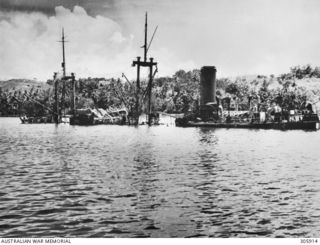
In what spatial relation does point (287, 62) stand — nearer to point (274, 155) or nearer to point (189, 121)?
point (274, 155)

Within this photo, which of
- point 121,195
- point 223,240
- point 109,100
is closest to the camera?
point 223,240

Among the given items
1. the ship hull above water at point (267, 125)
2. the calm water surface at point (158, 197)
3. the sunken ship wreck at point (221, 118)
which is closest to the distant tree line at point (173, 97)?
the sunken ship wreck at point (221, 118)

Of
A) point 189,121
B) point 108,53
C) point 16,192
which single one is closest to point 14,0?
point 108,53

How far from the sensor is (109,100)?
88.4m

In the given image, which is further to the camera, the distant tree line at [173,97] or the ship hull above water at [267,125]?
the distant tree line at [173,97]

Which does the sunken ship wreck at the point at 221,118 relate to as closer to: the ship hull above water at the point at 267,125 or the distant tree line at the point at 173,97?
the ship hull above water at the point at 267,125

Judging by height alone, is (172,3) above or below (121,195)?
above

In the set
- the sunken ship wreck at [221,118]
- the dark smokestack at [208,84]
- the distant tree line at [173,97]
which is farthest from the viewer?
the distant tree line at [173,97]

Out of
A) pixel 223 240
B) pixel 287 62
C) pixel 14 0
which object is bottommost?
pixel 223 240

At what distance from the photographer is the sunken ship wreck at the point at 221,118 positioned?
5119 centimetres

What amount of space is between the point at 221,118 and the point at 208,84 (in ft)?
15.1

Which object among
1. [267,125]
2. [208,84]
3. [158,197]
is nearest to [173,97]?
[208,84]

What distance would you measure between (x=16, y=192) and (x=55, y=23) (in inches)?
198

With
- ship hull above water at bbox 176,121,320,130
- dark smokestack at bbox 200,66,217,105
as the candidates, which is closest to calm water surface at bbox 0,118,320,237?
ship hull above water at bbox 176,121,320,130
